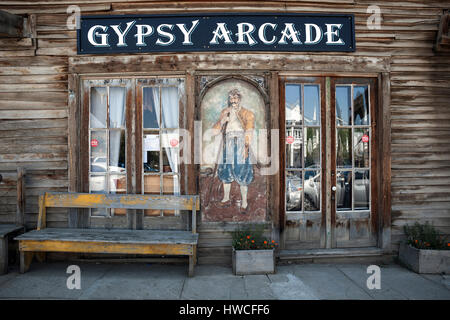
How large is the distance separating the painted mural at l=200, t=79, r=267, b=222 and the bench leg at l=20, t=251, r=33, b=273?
2.57 meters

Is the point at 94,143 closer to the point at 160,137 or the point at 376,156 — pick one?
the point at 160,137

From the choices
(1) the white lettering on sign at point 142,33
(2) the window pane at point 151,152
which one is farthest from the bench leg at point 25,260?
(1) the white lettering on sign at point 142,33

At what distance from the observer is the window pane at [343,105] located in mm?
4445

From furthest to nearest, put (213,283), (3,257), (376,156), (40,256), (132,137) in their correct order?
(376,156)
(132,137)
(40,256)
(3,257)
(213,283)

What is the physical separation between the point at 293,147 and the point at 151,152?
229cm

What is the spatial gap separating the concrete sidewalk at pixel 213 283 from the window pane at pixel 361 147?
1634 millimetres

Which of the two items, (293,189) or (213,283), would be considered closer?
(213,283)

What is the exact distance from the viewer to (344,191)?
4.45 metres

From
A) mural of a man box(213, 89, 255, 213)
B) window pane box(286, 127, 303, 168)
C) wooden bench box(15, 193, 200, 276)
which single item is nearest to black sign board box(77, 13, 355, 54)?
mural of a man box(213, 89, 255, 213)

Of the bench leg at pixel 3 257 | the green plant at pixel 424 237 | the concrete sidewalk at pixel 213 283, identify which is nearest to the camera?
the concrete sidewalk at pixel 213 283

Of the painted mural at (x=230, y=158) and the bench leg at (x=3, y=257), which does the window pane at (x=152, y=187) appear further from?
the bench leg at (x=3, y=257)

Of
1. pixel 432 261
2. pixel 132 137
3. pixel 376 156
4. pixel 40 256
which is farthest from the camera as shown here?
pixel 376 156

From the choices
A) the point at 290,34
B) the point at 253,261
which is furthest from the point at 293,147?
the point at 253,261

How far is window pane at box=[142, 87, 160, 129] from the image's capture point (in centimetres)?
433
